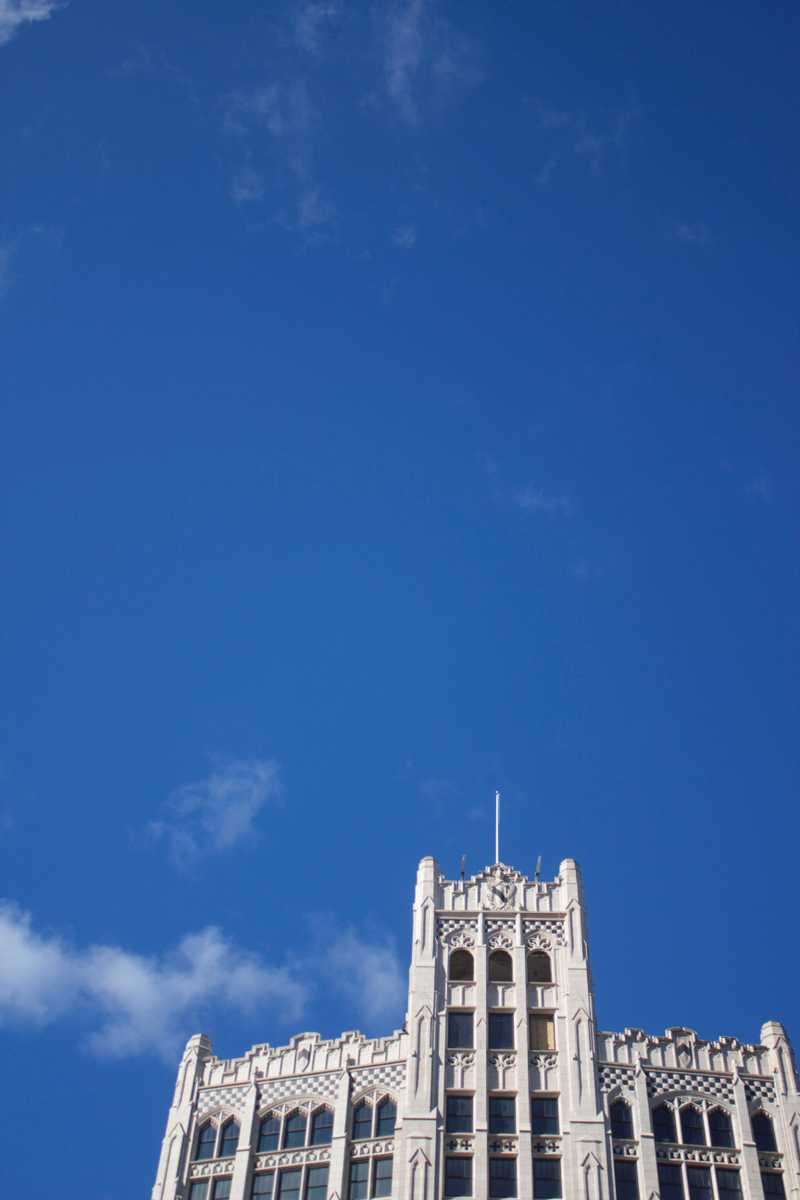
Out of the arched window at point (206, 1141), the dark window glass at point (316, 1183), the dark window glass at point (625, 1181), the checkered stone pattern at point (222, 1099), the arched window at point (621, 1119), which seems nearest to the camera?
the dark window glass at point (625, 1181)

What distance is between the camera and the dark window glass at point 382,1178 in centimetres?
6419

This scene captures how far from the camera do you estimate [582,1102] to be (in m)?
65.8

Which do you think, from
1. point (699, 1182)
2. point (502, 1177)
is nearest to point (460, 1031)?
point (502, 1177)

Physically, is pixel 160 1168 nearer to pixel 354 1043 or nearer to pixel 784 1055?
pixel 354 1043

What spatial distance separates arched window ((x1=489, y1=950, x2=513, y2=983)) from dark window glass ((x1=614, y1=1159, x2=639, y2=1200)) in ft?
33.9

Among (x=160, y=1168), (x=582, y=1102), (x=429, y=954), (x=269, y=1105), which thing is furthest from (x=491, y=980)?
(x=160, y=1168)

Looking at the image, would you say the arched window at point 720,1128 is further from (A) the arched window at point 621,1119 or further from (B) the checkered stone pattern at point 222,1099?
(B) the checkered stone pattern at point 222,1099

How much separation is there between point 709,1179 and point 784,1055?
7.75m

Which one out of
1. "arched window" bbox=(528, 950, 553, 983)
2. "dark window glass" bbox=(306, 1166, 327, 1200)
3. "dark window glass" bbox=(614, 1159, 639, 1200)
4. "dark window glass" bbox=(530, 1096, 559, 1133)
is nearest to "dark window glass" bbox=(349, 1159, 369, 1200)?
"dark window glass" bbox=(306, 1166, 327, 1200)

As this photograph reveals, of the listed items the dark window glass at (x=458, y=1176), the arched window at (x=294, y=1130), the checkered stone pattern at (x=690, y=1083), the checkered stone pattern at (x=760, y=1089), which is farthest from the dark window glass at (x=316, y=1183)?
the checkered stone pattern at (x=760, y=1089)

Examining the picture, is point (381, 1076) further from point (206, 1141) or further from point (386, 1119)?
point (206, 1141)

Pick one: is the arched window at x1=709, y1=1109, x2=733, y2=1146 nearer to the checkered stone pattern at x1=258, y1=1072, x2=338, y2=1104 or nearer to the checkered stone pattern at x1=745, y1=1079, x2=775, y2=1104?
the checkered stone pattern at x1=745, y1=1079, x2=775, y2=1104

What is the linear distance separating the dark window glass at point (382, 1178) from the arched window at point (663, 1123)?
1233cm

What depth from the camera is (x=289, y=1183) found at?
66375 millimetres
